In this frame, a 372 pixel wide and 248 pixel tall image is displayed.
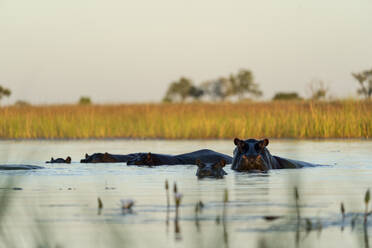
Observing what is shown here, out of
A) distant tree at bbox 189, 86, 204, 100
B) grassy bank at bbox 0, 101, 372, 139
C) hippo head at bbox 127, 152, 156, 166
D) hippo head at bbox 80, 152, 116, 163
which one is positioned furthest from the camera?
distant tree at bbox 189, 86, 204, 100

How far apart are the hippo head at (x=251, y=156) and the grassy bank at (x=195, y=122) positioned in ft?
40.0

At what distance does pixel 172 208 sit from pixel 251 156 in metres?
4.86

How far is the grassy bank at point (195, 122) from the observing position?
25.5m

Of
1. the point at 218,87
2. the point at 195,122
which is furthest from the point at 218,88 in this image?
the point at 195,122

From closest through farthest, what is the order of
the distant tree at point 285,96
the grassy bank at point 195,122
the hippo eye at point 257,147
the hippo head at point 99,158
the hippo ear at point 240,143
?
the hippo ear at point 240,143, the hippo eye at point 257,147, the hippo head at point 99,158, the grassy bank at point 195,122, the distant tree at point 285,96

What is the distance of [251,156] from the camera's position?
13141 mm

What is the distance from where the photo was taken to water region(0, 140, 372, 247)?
6301 mm

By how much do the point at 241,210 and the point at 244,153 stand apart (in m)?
5.19

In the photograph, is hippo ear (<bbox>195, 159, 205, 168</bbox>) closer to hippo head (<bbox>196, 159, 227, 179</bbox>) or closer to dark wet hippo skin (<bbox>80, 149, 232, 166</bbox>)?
hippo head (<bbox>196, 159, 227, 179</bbox>)

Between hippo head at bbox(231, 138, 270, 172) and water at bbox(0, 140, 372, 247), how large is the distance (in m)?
0.29

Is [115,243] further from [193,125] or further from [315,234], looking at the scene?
[193,125]

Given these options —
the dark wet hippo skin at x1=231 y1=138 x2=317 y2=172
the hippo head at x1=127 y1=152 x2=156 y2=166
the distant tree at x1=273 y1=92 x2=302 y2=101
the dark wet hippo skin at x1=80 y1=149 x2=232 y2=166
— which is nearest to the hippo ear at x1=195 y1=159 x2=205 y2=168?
the dark wet hippo skin at x1=231 y1=138 x2=317 y2=172

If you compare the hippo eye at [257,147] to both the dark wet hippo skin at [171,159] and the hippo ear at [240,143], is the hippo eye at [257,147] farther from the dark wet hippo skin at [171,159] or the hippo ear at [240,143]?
the dark wet hippo skin at [171,159]

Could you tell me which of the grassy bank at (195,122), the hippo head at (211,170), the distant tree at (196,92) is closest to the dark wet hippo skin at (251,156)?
the hippo head at (211,170)
